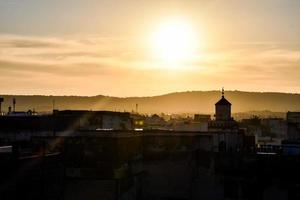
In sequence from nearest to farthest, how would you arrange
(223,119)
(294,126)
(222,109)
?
1. (294,126)
2. (223,119)
3. (222,109)

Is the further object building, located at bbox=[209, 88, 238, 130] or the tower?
the tower

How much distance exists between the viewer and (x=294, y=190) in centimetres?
1914

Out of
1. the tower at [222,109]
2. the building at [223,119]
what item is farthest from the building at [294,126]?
the tower at [222,109]

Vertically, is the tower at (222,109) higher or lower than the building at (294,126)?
higher

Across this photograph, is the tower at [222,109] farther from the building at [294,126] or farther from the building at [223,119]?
the building at [294,126]

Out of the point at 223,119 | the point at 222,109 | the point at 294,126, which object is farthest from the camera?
the point at 222,109

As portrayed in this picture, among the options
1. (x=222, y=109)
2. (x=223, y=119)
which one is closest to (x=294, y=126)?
(x=223, y=119)

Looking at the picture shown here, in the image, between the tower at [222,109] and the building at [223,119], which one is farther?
the tower at [222,109]

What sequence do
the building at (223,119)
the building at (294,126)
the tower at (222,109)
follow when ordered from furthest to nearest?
the tower at (222,109) < the building at (223,119) < the building at (294,126)

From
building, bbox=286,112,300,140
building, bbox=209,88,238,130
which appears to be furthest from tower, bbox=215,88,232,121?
building, bbox=286,112,300,140

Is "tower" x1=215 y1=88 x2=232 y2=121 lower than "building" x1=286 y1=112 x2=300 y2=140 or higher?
higher

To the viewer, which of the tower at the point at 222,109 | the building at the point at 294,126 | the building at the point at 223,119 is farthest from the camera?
the tower at the point at 222,109

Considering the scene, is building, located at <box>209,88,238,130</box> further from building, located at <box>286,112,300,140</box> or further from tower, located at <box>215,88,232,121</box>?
building, located at <box>286,112,300,140</box>

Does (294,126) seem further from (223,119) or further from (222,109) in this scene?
(222,109)
